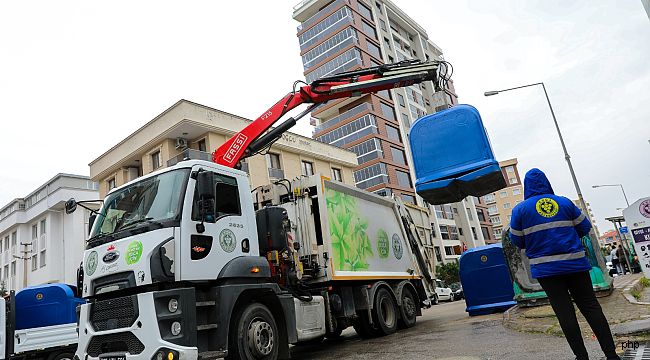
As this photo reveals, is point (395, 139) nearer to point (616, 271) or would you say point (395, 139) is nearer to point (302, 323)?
point (616, 271)

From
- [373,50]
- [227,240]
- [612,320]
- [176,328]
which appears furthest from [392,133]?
[176,328]

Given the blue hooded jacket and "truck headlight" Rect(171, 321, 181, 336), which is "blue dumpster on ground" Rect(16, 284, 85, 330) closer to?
"truck headlight" Rect(171, 321, 181, 336)

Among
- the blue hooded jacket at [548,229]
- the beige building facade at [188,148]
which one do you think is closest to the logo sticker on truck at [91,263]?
the blue hooded jacket at [548,229]

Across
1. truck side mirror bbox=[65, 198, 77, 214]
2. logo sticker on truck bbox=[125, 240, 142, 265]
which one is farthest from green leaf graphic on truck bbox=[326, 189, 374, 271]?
truck side mirror bbox=[65, 198, 77, 214]

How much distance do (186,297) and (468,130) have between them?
16.5ft

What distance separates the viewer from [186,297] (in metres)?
5.02

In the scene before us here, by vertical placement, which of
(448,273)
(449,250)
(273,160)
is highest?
(273,160)

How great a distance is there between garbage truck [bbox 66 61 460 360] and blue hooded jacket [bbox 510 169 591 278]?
11.0 ft

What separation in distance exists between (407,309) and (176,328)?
20.7ft

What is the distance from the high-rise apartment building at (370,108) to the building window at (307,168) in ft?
44.8

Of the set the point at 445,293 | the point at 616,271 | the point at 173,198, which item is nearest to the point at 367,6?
the point at 445,293

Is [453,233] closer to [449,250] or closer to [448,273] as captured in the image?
[449,250]

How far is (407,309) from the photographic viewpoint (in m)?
10.0

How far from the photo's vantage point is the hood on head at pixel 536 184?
4.21 meters
